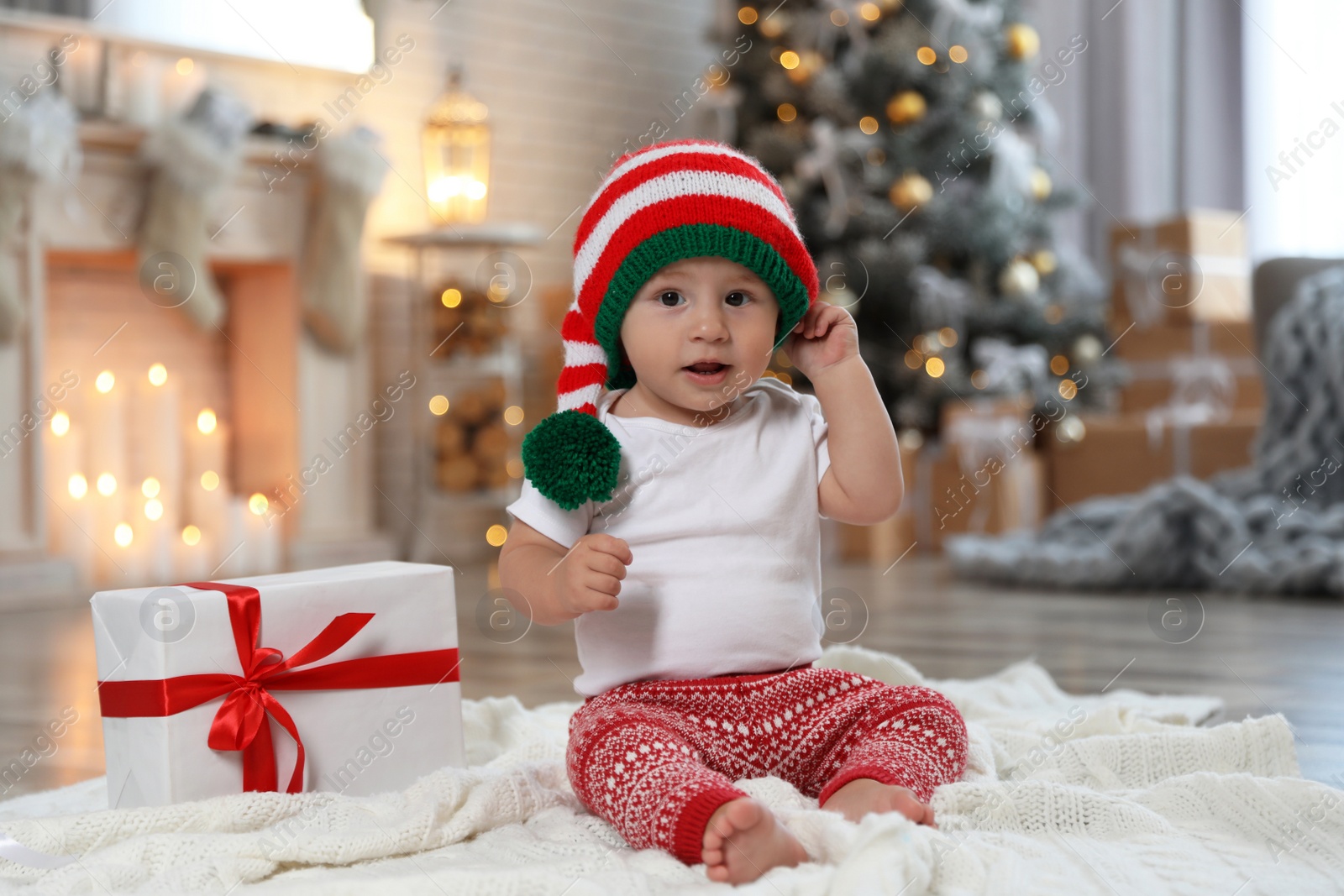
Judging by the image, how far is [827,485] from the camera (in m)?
1.11

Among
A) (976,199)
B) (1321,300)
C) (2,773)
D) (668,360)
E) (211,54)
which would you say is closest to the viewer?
(668,360)

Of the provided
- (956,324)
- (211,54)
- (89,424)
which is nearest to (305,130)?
(211,54)

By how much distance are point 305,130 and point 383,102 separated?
0.43 m

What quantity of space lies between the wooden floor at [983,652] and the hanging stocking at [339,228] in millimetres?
1029

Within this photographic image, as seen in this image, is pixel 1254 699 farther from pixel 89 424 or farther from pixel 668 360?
pixel 89 424

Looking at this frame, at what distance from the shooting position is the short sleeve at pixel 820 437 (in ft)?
3.66

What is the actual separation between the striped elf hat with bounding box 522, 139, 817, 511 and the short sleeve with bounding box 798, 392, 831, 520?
2.9 inches

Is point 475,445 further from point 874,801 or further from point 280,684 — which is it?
point 874,801

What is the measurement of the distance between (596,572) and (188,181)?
251cm

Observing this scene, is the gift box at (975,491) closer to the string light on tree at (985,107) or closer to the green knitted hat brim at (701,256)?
the string light on tree at (985,107)

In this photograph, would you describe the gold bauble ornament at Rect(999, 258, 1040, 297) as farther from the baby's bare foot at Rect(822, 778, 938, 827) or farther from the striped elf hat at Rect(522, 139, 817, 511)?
the baby's bare foot at Rect(822, 778, 938, 827)

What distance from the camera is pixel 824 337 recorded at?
3.59ft

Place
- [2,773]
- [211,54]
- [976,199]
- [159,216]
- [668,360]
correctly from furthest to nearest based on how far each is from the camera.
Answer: [976,199], [211,54], [159,216], [2,773], [668,360]

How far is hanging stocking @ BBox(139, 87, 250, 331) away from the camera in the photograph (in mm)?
3078
